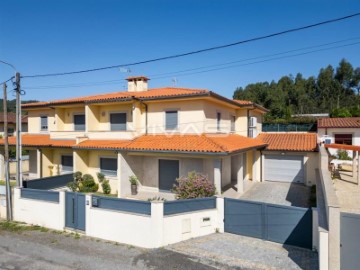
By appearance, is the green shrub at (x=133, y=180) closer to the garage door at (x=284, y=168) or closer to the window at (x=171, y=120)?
the window at (x=171, y=120)

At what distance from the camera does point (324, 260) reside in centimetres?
729

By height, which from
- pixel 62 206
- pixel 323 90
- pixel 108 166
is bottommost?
pixel 62 206

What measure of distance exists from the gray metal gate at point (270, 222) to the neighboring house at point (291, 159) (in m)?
10.6

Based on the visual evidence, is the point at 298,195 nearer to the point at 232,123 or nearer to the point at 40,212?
the point at 232,123

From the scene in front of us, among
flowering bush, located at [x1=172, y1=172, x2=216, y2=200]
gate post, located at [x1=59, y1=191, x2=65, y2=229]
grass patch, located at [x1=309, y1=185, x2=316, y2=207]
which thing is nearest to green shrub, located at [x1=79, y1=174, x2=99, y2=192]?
gate post, located at [x1=59, y1=191, x2=65, y2=229]

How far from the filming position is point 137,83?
22094 millimetres

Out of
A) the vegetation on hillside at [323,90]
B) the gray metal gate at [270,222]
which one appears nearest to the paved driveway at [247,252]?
the gray metal gate at [270,222]

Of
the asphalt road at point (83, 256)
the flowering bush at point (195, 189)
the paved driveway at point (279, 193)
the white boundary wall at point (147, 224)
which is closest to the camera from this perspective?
the asphalt road at point (83, 256)

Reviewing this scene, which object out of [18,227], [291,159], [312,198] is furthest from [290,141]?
[18,227]

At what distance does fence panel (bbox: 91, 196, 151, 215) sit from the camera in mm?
9883

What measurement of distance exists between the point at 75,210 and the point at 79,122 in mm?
11392

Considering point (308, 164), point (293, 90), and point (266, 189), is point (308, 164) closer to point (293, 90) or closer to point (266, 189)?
point (266, 189)

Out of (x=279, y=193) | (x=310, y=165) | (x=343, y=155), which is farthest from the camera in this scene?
(x=343, y=155)

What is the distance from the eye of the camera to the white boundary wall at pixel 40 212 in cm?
1180
